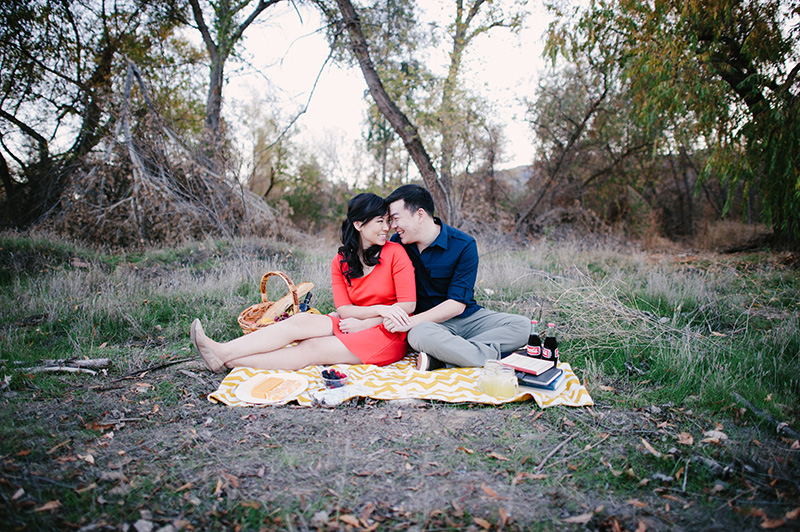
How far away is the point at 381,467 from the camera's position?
2152 millimetres

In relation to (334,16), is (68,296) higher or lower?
lower

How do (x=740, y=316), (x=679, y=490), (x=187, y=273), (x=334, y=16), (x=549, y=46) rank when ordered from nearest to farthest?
(x=679, y=490) → (x=740, y=316) → (x=187, y=273) → (x=549, y=46) → (x=334, y=16)

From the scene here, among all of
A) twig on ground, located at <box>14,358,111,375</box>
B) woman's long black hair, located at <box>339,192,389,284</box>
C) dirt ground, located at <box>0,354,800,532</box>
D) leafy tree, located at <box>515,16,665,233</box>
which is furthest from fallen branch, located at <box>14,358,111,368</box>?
leafy tree, located at <box>515,16,665,233</box>

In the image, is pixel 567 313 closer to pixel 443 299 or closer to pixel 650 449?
pixel 443 299

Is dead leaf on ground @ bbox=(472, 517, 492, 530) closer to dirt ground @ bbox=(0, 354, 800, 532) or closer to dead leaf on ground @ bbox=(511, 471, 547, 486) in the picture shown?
dirt ground @ bbox=(0, 354, 800, 532)

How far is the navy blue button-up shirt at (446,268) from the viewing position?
3523 millimetres

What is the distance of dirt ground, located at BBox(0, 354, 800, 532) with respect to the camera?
1.78m

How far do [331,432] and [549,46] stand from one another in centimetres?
705

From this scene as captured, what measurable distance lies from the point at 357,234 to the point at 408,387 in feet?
4.13

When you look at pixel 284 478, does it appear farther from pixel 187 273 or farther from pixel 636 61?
pixel 636 61

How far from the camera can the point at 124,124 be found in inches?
314

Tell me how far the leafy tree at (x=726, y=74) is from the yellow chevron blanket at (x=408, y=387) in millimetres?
5287

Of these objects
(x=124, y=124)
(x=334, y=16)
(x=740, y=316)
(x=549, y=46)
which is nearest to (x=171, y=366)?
(x=740, y=316)

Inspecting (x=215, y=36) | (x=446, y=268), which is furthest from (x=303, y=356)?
(x=215, y=36)
